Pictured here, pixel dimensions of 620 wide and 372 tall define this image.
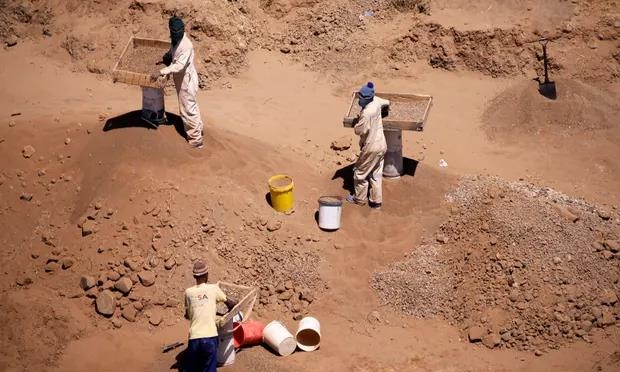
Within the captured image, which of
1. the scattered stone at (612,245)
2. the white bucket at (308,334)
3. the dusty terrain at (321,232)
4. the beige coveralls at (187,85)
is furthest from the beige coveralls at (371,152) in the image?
the scattered stone at (612,245)

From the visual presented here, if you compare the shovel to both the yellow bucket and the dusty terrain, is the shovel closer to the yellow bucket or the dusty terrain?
the dusty terrain

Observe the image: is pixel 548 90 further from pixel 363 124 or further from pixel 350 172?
pixel 363 124

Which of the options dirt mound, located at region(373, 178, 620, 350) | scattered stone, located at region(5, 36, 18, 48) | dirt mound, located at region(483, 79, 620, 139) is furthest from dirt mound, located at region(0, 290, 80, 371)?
scattered stone, located at region(5, 36, 18, 48)

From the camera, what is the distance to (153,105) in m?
9.17

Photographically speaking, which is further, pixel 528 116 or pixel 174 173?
pixel 528 116

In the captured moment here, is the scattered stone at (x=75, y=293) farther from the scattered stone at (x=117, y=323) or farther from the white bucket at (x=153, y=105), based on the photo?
the white bucket at (x=153, y=105)

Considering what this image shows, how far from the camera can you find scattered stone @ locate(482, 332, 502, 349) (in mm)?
7352

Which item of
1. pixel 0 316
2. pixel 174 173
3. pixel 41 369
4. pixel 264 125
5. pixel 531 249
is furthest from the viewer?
pixel 264 125

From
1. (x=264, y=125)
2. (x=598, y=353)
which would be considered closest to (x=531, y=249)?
(x=598, y=353)

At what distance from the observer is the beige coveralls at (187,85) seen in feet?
28.8

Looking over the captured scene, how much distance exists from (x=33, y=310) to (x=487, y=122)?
319 inches

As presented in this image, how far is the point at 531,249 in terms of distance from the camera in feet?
26.2

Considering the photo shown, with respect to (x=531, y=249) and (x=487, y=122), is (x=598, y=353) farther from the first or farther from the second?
(x=487, y=122)

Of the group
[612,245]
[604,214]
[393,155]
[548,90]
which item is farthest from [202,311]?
[548,90]
